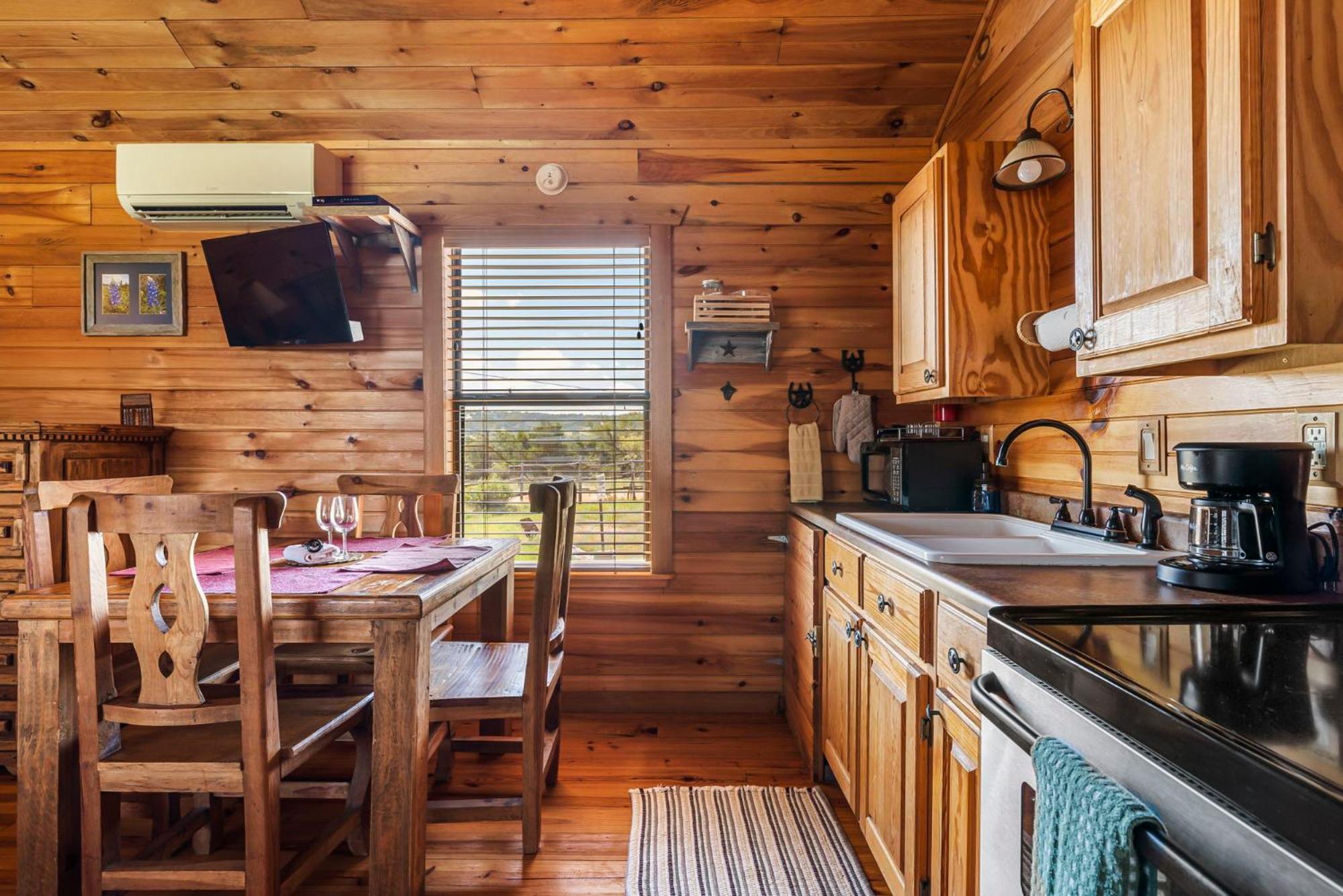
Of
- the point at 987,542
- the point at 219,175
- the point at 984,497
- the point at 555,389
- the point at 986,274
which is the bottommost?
the point at 987,542

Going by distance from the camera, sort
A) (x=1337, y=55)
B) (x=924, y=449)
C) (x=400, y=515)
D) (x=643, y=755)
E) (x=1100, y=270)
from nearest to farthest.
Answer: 1. (x=1337, y=55)
2. (x=1100, y=270)
3. (x=924, y=449)
4. (x=643, y=755)
5. (x=400, y=515)

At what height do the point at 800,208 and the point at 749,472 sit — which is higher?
the point at 800,208

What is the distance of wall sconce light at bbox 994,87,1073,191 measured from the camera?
204 centimetres

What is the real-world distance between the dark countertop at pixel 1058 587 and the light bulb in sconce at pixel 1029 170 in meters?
1.19

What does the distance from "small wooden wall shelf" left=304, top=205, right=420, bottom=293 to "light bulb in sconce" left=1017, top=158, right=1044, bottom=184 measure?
7.55ft

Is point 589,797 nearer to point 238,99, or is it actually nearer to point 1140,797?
point 1140,797

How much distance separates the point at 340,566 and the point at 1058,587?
1.84 meters

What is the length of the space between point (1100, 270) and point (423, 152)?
277cm

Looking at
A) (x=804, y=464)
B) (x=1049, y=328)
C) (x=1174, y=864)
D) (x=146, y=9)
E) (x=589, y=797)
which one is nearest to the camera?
(x=1174, y=864)

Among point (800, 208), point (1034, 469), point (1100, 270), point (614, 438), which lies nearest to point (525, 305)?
point (614, 438)

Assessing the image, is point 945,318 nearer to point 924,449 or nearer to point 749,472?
point 924,449

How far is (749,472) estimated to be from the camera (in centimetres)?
318

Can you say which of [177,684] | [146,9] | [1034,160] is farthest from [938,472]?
[146,9]

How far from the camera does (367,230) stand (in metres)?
3.08
